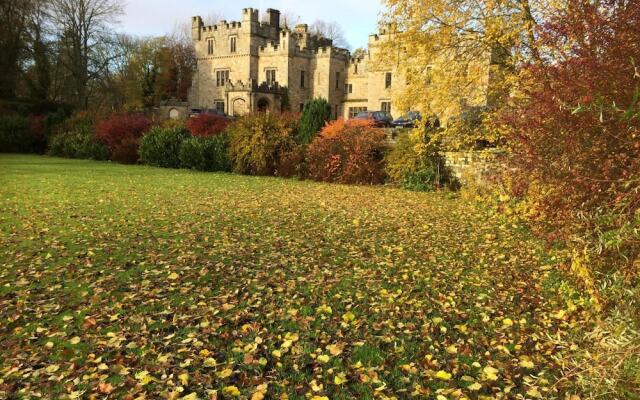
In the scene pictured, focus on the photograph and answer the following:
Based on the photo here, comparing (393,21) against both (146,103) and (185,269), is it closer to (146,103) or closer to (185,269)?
(185,269)

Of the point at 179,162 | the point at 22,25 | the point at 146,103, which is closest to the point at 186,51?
the point at 146,103

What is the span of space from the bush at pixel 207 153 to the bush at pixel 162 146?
2.82 feet

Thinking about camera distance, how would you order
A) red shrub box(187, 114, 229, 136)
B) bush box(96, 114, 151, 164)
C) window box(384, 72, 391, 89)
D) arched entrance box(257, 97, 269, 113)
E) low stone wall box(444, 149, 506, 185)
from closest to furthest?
low stone wall box(444, 149, 506, 185)
red shrub box(187, 114, 229, 136)
bush box(96, 114, 151, 164)
window box(384, 72, 391, 89)
arched entrance box(257, 97, 269, 113)

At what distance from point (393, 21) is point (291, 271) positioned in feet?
32.7

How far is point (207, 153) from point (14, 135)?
1686cm

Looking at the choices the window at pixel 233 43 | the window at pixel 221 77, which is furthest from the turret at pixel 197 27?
the window at pixel 221 77

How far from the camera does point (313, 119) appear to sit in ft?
63.9

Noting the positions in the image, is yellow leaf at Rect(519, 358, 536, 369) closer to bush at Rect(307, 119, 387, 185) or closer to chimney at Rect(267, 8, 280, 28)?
bush at Rect(307, 119, 387, 185)

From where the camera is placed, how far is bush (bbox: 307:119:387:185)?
17562 millimetres

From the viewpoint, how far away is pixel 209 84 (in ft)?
173

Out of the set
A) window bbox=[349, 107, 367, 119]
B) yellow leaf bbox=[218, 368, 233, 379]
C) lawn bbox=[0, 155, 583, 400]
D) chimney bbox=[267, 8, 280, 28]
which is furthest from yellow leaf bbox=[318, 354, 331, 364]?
chimney bbox=[267, 8, 280, 28]

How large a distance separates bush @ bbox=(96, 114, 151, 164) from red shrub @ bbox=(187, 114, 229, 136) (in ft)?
12.5

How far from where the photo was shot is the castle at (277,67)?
49.3 metres

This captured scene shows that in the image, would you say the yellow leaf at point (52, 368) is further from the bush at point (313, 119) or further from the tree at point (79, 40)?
the tree at point (79, 40)
